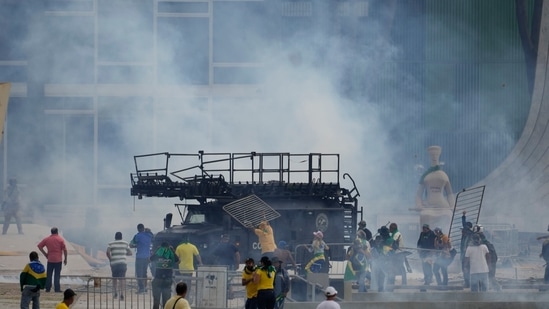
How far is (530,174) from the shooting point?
3931cm

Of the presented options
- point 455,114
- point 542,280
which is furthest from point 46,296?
point 455,114

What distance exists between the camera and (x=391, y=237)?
23734 mm

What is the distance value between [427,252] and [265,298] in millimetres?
7206

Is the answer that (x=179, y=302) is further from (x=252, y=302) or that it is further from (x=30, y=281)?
(x=30, y=281)

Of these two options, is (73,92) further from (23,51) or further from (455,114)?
(455,114)

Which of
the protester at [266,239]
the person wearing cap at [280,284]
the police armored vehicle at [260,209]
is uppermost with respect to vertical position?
the police armored vehicle at [260,209]

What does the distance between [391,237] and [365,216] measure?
56.9 ft

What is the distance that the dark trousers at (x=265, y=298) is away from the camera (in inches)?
703

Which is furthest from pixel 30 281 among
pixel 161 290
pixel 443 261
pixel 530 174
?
pixel 530 174

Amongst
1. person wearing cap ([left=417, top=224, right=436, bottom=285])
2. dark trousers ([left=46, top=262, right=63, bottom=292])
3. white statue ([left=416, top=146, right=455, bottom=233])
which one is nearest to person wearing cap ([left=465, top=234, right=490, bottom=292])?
person wearing cap ([left=417, top=224, right=436, bottom=285])

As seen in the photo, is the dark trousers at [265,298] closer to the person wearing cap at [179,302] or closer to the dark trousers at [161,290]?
the dark trousers at [161,290]

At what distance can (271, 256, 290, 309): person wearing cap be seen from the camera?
18.9 meters

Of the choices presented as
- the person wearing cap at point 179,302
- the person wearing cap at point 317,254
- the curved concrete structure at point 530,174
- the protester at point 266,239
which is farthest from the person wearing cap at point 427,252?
the curved concrete structure at point 530,174

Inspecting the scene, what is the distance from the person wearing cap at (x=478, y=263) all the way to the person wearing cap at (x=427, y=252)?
1.64m
